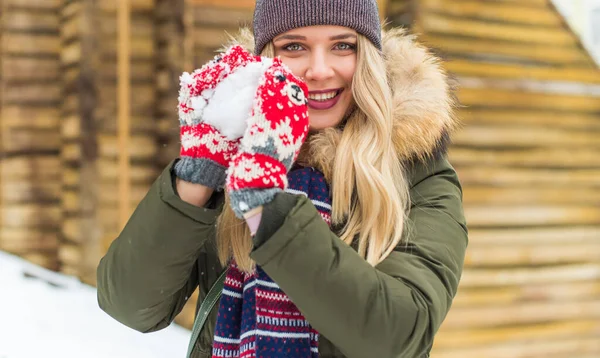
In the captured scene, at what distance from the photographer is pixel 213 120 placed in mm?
1350

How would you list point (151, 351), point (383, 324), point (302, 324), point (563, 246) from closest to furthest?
1. point (383, 324)
2. point (302, 324)
3. point (151, 351)
4. point (563, 246)

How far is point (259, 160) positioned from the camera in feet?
4.12

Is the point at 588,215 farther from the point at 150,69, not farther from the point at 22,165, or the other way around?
the point at 22,165

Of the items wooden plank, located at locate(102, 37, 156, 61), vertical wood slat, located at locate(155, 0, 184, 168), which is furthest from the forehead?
wooden plank, located at locate(102, 37, 156, 61)

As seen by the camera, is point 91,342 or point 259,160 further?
point 91,342

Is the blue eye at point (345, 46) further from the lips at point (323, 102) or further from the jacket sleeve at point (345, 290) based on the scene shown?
the jacket sleeve at point (345, 290)

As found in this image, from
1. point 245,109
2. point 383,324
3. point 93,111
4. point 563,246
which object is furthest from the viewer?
point 563,246

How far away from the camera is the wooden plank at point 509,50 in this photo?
450 centimetres

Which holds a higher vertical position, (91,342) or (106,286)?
(106,286)

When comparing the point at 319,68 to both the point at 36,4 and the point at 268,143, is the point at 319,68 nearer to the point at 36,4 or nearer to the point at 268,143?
the point at 268,143

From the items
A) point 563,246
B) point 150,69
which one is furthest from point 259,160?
point 563,246

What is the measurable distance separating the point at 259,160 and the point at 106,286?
553mm

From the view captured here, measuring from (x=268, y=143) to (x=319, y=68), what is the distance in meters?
0.42

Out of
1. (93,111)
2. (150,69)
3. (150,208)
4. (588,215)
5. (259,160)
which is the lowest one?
(588,215)
